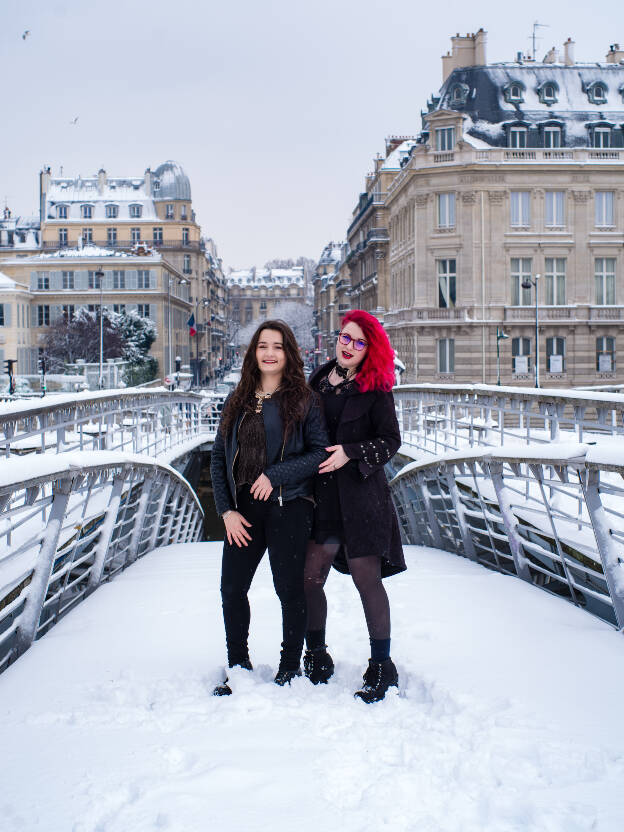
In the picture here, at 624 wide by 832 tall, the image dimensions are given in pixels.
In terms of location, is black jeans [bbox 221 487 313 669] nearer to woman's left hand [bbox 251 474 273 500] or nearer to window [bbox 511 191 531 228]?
woman's left hand [bbox 251 474 273 500]

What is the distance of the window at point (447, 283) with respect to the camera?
144ft

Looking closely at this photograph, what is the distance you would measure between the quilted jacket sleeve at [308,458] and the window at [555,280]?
137 ft

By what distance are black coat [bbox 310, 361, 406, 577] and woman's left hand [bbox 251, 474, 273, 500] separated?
1.24 ft

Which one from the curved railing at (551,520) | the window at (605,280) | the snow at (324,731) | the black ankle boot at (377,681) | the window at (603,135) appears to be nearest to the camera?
the snow at (324,731)

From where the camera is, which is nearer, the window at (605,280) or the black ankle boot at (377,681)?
the black ankle boot at (377,681)

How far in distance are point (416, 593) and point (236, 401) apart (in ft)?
8.94

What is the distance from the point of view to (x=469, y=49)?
159 ft

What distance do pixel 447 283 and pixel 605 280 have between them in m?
8.18

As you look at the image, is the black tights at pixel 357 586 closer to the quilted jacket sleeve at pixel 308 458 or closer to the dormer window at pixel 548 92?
the quilted jacket sleeve at pixel 308 458

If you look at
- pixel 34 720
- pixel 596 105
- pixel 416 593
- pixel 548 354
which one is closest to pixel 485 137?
pixel 596 105

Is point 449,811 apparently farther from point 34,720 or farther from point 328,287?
point 328,287

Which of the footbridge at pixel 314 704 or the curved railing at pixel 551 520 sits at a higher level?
the curved railing at pixel 551 520

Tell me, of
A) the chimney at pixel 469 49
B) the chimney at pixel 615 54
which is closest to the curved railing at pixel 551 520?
the chimney at pixel 469 49

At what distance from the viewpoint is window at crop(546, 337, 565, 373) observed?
43.8m
